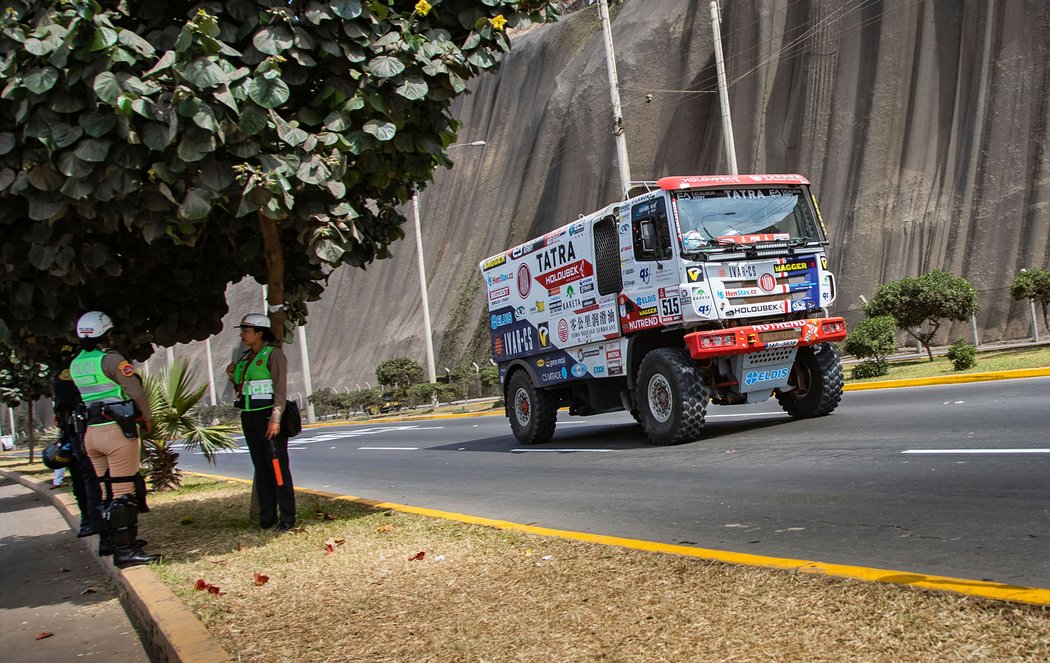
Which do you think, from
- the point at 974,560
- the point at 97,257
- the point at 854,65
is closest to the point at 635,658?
the point at 974,560

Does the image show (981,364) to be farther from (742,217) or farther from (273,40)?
(273,40)

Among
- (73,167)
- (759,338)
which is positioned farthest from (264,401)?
(759,338)

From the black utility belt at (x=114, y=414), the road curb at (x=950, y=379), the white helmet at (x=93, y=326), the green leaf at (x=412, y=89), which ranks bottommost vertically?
the road curb at (x=950, y=379)

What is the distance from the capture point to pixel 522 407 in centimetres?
1538

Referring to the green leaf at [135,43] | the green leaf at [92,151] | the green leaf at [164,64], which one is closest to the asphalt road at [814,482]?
the green leaf at [92,151]

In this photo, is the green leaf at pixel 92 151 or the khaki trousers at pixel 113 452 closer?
the green leaf at pixel 92 151

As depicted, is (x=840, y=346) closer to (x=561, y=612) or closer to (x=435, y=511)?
(x=435, y=511)

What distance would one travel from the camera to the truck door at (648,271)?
11.5 meters

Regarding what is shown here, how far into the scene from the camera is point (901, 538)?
539 centimetres

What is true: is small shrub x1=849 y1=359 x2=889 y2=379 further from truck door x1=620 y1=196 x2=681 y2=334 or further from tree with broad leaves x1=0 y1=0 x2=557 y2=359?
tree with broad leaves x1=0 y1=0 x2=557 y2=359

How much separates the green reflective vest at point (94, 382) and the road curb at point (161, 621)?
1255 mm

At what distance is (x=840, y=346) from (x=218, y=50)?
24439 millimetres

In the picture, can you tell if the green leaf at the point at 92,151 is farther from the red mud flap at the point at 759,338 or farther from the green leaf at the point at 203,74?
the red mud flap at the point at 759,338

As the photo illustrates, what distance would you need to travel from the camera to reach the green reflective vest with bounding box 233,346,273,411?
809cm
